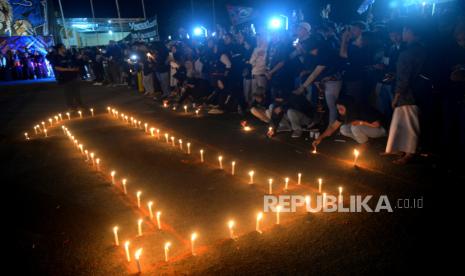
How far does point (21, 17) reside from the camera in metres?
28.5

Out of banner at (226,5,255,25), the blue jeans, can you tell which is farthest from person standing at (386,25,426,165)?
banner at (226,5,255,25)

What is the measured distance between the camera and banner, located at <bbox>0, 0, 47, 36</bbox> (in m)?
28.0

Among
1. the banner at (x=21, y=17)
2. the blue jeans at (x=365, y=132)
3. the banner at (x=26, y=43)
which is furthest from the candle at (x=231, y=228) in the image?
the banner at (x=21, y=17)

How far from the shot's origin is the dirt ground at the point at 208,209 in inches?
134

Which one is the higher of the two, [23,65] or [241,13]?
[241,13]

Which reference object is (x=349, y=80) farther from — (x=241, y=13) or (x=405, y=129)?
(x=241, y=13)

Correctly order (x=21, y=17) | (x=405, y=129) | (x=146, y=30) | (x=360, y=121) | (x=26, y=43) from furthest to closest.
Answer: (x=21, y=17) → (x=26, y=43) → (x=146, y=30) → (x=360, y=121) → (x=405, y=129)

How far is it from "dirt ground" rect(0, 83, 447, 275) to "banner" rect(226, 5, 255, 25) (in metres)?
8.85

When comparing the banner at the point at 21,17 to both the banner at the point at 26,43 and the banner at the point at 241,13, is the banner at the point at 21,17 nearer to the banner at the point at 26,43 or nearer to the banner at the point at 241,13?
the banner at the point at 26,43

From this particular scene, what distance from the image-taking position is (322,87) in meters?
7.73

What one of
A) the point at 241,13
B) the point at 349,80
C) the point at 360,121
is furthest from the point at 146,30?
the point at 360,121

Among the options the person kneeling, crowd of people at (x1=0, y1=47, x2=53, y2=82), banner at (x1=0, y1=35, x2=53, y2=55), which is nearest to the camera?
the person kneeling

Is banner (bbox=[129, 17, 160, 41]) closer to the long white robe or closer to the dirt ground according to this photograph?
the dirt ground

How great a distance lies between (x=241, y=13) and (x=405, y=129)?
38.3 feet
